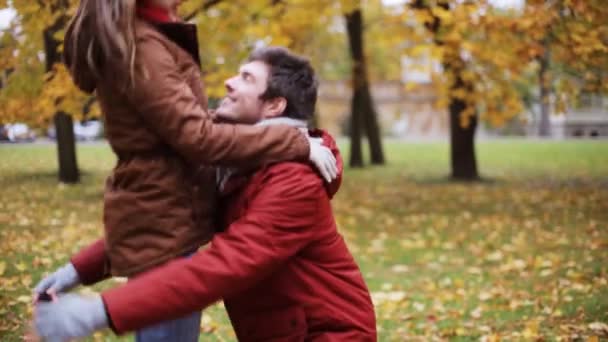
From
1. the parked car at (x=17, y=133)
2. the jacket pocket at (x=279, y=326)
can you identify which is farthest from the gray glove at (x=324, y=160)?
the parked car at (x=17, y=133)

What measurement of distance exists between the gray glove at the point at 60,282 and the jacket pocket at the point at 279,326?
634mm

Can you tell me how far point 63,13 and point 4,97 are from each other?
1054mm

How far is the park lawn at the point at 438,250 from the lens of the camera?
5.49 metres

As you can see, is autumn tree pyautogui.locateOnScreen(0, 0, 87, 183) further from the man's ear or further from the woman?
the man's ear

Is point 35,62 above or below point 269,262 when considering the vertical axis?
above

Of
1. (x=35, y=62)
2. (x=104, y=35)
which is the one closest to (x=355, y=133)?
(x=35, y=62)

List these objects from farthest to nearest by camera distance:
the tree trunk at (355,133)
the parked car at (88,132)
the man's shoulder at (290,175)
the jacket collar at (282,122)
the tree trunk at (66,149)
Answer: the tree trunk at (355,133)
the parked car at (88,132)
the tree trunk at (66,149)
the jacket collar at (282,122)
the man's shoulder at (290,175)

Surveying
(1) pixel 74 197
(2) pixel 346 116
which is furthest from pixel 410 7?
(2) pixel 346 116

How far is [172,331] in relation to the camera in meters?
2.44

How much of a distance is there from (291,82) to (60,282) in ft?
3.37

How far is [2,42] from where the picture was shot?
6.40 meters

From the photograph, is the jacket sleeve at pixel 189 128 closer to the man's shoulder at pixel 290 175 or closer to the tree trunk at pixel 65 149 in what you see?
the man's shoulder at pixel 290 175

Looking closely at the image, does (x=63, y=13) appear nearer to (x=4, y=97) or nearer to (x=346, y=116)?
(x=4, y=97)

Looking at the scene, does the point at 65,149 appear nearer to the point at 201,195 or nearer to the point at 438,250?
the point at 438,250
